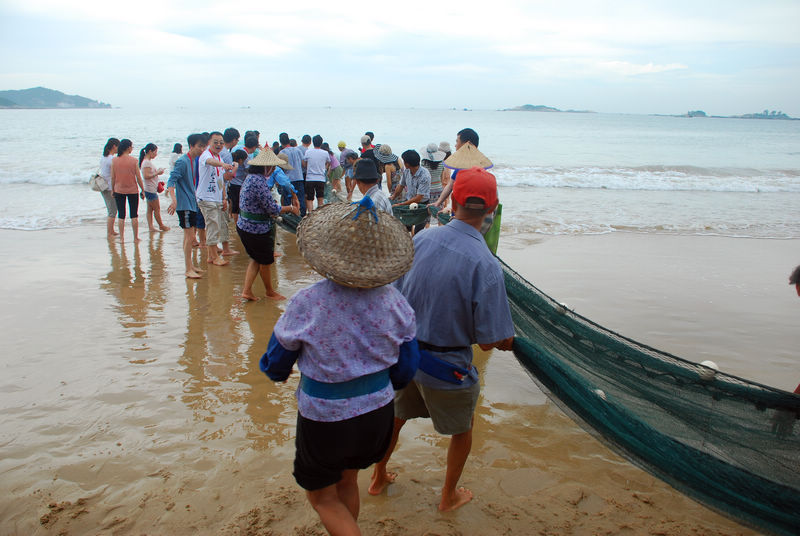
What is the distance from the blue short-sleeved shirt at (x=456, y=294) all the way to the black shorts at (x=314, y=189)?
895cm

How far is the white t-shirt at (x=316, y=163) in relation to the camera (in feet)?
35.9

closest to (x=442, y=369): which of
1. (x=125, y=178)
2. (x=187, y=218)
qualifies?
(x=187, y=218)

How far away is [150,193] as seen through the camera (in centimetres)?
988

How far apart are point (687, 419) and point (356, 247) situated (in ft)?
5.99

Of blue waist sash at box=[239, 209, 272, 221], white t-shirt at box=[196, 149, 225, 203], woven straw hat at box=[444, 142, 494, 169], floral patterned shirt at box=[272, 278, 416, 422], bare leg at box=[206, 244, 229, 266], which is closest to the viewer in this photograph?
floral patterned shirt at box=[272, 278, 416, 422]

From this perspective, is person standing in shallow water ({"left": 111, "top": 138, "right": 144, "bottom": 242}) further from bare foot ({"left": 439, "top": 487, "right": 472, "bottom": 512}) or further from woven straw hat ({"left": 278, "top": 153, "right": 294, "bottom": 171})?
bare foot ({"left": 439, "top": 487, "right": 472, "bottom": 512})

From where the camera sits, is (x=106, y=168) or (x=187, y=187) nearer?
(x=187, y=187)

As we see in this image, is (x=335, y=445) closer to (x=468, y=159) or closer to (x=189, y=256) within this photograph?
(x=468, y=159)

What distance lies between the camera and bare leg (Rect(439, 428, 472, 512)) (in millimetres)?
2803

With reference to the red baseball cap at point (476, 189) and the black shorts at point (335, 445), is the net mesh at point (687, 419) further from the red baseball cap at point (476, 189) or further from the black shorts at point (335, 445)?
the black shorts at point (335, 445)

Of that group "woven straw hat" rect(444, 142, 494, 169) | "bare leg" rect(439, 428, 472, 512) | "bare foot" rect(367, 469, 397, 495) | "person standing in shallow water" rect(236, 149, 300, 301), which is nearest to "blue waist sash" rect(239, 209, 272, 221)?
"person standing in shallow water" rect(236, 149, 300, 301)

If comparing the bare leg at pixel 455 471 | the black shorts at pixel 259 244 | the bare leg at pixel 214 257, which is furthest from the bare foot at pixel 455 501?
the bare leg at pixel 214 257

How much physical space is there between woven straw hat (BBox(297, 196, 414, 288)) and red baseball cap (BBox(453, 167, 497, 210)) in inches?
19.3

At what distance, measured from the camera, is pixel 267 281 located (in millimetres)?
6406
